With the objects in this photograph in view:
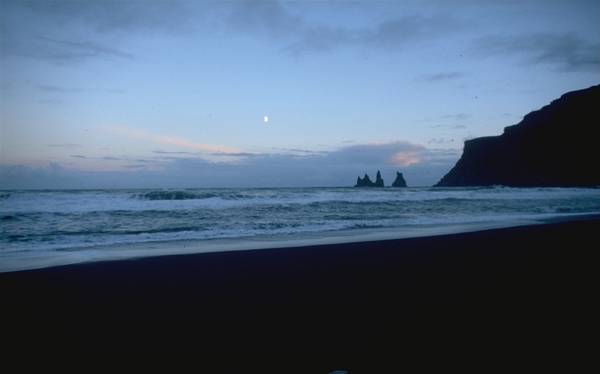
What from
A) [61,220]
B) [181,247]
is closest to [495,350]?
[181,247]

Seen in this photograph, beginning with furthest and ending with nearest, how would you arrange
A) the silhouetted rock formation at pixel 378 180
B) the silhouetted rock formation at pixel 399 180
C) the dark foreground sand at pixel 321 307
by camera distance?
the silhouetted rock formation at pixel 399 180
the silhouetted rock formation at pixel 378 180
the dark foreground sand at pixel 321 307

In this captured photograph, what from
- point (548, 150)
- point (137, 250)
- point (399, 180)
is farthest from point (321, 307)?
point (399, 180)

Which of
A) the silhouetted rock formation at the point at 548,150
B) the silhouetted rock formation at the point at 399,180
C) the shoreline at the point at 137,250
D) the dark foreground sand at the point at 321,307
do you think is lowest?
the shoreline at the point at 137,250

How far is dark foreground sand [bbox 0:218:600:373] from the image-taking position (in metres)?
2.75

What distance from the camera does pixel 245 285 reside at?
4.75 meters

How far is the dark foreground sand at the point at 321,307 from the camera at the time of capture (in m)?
2.75

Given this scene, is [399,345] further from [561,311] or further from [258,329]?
[561,311]

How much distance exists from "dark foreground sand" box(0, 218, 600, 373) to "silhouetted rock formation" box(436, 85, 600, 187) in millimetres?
65989

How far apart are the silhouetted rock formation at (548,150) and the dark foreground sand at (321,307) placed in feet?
217

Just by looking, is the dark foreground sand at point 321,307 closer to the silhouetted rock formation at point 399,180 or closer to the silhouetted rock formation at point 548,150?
the silhouetted rock formation at point 548,150

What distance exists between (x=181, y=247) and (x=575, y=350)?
7805 mm

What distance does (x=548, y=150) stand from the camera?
63719mm

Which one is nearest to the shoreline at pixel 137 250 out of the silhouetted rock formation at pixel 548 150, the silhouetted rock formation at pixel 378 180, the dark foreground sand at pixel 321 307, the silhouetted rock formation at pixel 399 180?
the dark foreground sand at pixel 321 307

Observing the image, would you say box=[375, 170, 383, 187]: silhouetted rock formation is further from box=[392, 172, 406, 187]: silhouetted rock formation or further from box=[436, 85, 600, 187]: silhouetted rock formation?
box=[436, 85, 600, 187]: silhouetted rock formation
